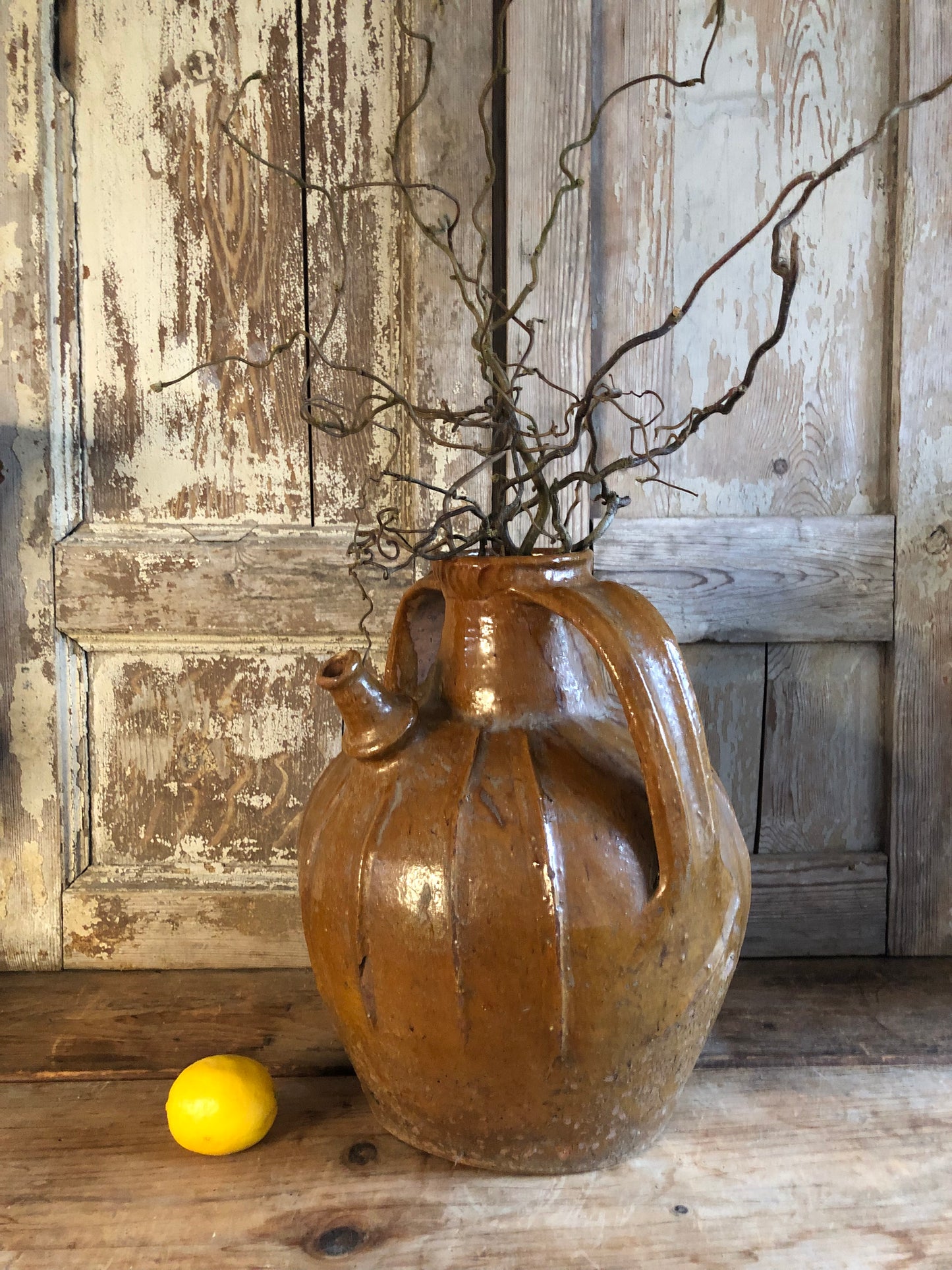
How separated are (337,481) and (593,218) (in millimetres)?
482

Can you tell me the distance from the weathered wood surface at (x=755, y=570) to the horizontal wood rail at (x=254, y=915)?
0.35 metres

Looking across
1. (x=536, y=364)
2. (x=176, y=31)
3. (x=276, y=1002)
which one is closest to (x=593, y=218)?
(x=536, y=364)

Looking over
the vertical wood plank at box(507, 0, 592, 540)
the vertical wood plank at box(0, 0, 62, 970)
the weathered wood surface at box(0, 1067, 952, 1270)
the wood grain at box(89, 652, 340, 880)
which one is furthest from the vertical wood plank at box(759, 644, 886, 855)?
the vertical wood plank at box(0, 0, 62, 970)

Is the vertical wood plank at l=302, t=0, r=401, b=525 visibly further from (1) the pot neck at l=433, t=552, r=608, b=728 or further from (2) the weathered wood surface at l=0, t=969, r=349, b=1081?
(2) the weathered wood surface at l=0, t=969, r=349, b=1081

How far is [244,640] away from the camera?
133cm

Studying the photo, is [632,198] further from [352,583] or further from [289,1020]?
[289,1020]

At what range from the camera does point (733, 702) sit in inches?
52.8

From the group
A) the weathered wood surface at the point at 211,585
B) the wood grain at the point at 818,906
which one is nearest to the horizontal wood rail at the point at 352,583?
the weathered wood surface at the point at 211,585

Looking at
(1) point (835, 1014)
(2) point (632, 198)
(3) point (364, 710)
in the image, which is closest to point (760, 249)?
(2) point (632, 198)

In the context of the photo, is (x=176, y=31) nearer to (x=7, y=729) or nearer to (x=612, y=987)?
(x=7, y=729)

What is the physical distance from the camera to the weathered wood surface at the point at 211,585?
1298mm

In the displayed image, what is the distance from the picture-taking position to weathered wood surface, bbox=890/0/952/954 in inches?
49.5

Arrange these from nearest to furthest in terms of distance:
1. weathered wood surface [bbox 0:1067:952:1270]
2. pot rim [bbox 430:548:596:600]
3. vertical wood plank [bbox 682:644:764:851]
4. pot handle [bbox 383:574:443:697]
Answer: weathered wood surface [bbox 0:1067:952:1270] → pot rim [bbox 430:548:596:600] → pot handle [bbox 383:574:443:697] → vertical wood plank [bbox 682:644:764:851]

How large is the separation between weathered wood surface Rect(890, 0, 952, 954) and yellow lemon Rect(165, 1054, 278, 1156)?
0.90m
